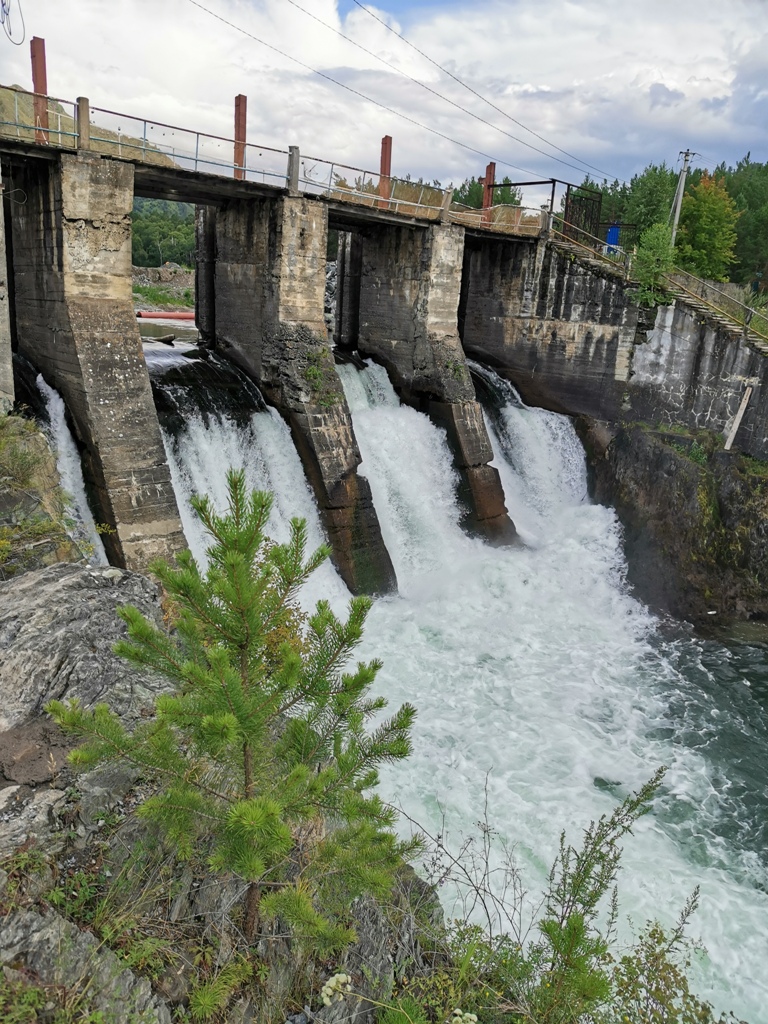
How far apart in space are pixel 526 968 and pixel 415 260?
14306 mm

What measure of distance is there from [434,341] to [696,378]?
5.78 metres

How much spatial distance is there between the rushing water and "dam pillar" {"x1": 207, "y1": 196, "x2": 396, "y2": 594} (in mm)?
439

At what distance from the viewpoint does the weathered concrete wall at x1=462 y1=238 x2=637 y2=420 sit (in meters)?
16.3

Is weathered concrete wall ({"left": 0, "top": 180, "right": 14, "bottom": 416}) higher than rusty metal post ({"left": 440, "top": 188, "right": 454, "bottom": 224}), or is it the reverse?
rusty metal post ({"left": 440, "top": 188, "right": 454, "bottom": 224})

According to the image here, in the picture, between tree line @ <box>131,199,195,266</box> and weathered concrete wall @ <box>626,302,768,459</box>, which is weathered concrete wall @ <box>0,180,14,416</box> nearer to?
weathered concrete wall @ <box>626,302,768,459</box>

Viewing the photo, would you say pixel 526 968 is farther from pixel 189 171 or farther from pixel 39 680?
pixel 189 171

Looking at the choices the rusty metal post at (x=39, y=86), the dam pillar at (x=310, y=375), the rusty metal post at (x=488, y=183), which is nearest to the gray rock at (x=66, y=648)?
the dam pillar at (x=310, y=375)

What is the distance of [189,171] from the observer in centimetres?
1157

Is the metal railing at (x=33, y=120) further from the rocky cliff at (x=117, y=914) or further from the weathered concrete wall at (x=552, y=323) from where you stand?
the weathered concrete wall at (x=552, y=323)

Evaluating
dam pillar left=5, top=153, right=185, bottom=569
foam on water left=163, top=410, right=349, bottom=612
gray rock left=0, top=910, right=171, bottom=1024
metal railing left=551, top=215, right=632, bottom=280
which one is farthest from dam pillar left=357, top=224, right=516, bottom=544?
gray rock left=0, top=910, right=171, bottom=1024

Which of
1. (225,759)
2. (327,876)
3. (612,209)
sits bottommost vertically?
(327,876)

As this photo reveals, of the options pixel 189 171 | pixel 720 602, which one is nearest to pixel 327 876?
pixel 189 171

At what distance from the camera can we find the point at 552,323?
17.1m

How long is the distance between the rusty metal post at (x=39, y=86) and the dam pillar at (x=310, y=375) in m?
4.05
